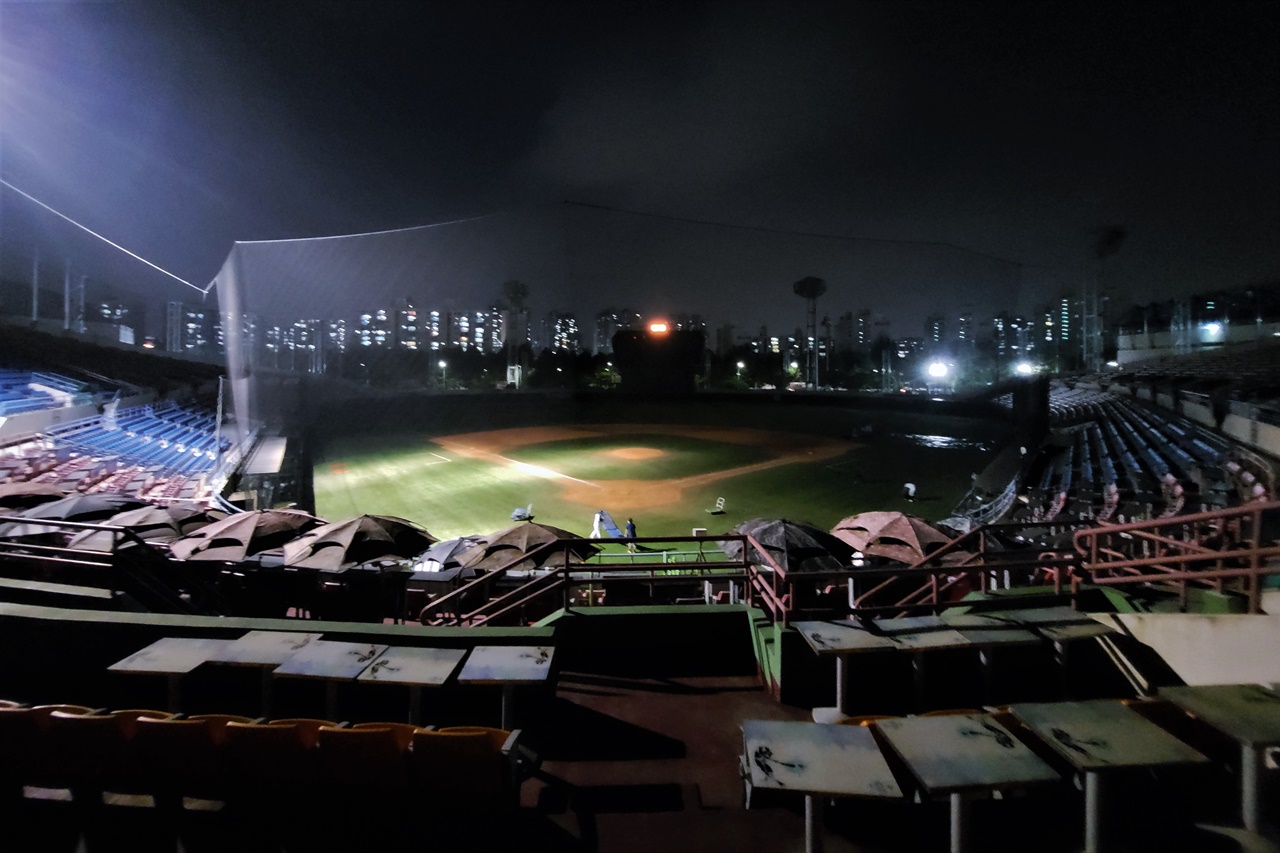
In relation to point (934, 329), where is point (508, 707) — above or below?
below

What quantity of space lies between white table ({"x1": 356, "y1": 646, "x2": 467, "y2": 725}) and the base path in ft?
52.2

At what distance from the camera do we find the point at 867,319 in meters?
88.1

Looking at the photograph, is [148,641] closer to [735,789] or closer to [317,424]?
[735,789]

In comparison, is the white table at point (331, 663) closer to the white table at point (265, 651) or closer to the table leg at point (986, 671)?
the white table at point (265, 651)

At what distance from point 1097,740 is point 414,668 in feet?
10.6

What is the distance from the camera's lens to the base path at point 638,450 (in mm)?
20688

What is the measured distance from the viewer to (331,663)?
3176 millimetres

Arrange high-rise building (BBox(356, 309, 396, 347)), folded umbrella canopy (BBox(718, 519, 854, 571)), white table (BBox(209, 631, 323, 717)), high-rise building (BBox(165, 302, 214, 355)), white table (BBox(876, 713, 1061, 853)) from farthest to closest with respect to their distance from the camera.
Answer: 1. high-rise building (BBox(356, 309, 396, 347))
2. high-rise building (BBox(165, 302, 214, 355))
3. folded umbrella canopy (BBox(718, 519, 854, 571))
4. white table (BBox(209, 631, 323, 717))
5. white table (BBox(876, 713, 1061, 853))

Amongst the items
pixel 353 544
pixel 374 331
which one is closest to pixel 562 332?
pixel 374 331

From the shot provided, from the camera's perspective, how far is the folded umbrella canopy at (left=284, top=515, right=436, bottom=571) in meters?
7.79

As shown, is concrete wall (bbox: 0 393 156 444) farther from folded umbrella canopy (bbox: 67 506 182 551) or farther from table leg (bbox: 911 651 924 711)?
table leg (bbox: 911 651 924 711)

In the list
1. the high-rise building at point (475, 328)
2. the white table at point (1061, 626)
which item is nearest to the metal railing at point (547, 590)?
the white table at point (1061, 626)

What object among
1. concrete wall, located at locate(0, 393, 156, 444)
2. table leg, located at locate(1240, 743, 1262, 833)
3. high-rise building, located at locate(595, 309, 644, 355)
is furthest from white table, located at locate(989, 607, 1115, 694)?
high-rise building, located at locate(595, 309, 644, 355)

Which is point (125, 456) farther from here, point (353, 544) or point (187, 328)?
point (187, 328)
